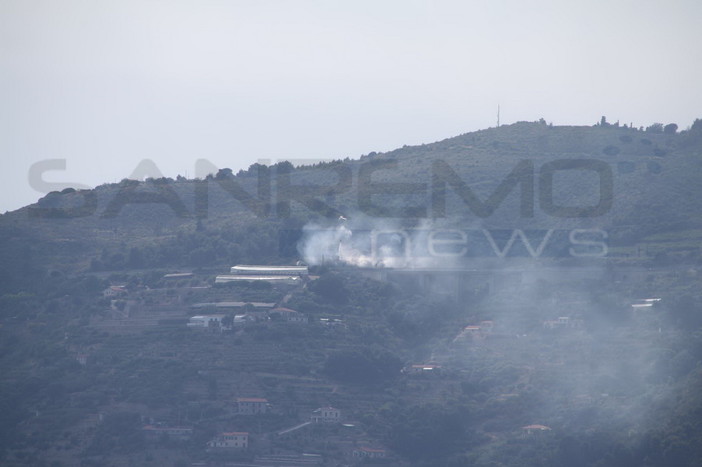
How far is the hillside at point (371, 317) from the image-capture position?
1955 inches

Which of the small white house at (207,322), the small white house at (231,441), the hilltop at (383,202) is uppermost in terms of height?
the hilltop at (383,202)

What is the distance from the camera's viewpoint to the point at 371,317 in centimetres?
5922

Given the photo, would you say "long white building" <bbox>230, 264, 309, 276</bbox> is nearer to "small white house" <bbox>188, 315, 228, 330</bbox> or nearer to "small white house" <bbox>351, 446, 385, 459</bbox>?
"small white house" <bbox>188, 315, 228, 330</bbox>

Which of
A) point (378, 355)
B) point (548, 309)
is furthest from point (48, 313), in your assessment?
point (548, 309)

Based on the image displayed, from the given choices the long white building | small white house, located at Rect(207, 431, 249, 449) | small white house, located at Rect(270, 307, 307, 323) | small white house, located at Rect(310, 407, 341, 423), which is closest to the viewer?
small white house, located at Rect(207, 431, 249, 449)

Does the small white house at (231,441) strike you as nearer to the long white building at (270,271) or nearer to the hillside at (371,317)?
the hillside at (371,317)

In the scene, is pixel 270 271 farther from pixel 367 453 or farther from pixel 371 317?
pixel 367 453

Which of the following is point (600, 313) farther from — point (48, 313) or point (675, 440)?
point (48, 313)

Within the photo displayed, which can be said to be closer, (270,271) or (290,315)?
(290,315)

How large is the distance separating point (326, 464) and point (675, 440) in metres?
12.7

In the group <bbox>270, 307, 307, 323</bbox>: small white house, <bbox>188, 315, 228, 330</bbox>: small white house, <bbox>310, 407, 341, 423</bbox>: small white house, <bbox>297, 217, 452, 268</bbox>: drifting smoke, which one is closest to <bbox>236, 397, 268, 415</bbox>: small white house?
<bbox>310, 407, 341, 423</bbox>: small white house

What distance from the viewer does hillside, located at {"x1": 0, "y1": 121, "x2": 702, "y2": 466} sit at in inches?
1955

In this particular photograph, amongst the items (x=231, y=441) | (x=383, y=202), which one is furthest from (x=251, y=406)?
(x=383, y=202)

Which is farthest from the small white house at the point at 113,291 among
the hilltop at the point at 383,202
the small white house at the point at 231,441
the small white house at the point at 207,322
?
the small white house at the point at 231,441
